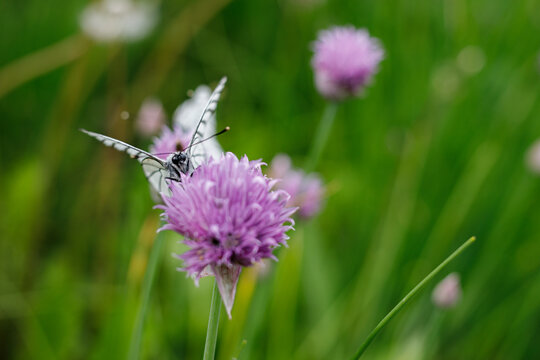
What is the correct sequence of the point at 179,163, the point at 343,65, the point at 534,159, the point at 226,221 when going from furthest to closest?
the point at 534,159 < the point at 343,65 < the point at 179,163 < the point at 226,221

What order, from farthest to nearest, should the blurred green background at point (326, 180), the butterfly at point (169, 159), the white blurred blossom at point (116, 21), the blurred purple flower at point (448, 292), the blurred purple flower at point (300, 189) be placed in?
the white blurred blossom at point (116, 21) → the blurred green background at point (326, 180) → the blurred purple flower at point (300, 189) → the blurred purple flower at point (448, 292) → the butterfly at point (169, 159)

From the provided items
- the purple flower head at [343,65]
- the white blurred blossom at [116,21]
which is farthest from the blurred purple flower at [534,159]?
the white blurred blossom at [116,21]

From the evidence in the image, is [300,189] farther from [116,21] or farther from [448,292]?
[116,21]

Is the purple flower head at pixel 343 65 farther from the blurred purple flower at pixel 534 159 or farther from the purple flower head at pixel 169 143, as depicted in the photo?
the blurred purple flower at pixel 534 159

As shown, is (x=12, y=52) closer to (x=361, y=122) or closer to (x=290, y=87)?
(x=290, y=87)

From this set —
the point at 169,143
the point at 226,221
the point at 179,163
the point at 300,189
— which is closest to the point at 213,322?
the point at 226,221

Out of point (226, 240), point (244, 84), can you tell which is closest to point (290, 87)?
point (244, 84)
